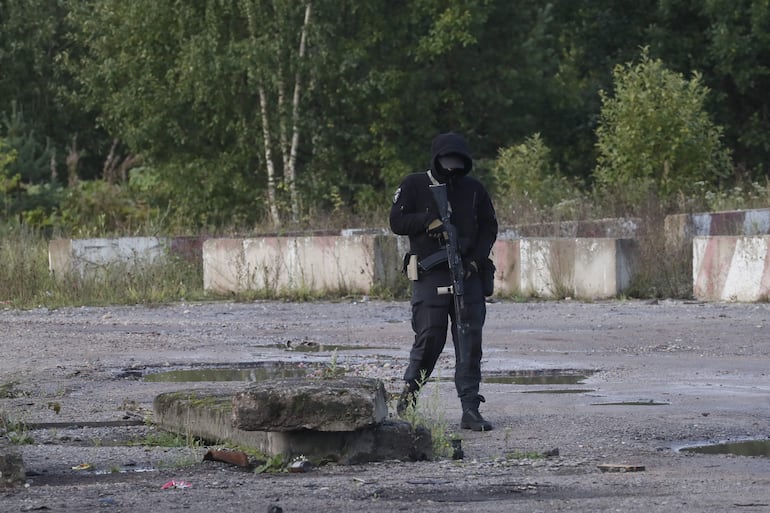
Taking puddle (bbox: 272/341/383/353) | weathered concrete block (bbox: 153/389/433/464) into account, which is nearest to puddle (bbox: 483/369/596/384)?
puddle (bbox: 272/341/383/353)

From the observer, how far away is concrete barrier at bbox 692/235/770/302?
18688 mm

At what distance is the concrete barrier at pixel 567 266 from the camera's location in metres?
20.2

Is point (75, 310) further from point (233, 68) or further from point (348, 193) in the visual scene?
point (348, 193)

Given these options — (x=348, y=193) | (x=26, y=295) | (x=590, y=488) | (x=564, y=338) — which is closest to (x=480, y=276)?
(x=590, y=488)

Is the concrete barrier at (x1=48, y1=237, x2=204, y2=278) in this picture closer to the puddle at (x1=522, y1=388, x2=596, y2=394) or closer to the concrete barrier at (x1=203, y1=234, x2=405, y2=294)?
the concrete barrier at (x1=203, y1=234, x2=405, y2=294)

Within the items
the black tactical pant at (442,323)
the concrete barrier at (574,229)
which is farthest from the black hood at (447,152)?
the concrete barrier at (574,229)

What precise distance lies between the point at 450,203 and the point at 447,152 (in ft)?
1.13

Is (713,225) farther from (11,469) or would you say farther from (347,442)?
(11,469)

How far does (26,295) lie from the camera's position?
21.8 meters

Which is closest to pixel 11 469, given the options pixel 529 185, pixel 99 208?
pixel 529 185

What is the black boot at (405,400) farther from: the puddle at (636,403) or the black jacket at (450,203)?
the puddle at (636,403)

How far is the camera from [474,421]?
9070 mm

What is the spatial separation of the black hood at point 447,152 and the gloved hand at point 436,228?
30 centimetres

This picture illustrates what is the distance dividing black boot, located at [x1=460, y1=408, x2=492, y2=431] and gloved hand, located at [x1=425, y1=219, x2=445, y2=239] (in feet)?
3.58
